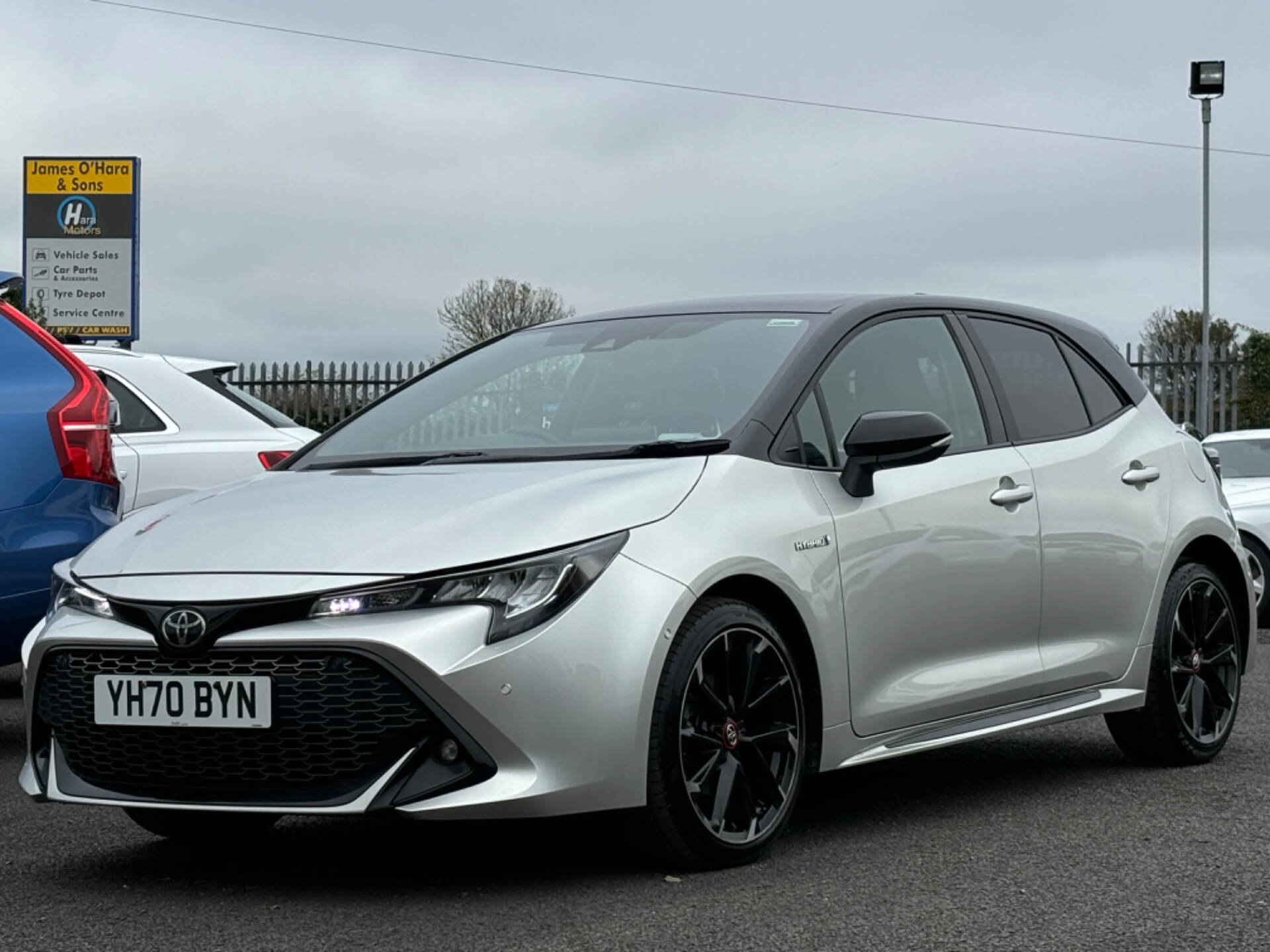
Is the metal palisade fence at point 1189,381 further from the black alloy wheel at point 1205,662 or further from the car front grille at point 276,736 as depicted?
the car front grille at point 276,736

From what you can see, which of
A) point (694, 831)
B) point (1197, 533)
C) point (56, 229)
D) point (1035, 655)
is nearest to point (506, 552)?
point (694, 831)

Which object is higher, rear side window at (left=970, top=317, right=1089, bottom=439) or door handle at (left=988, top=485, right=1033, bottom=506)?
rear side window at (left=970, top=317, right=1089, bottom=439)

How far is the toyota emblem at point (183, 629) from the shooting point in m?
4.27

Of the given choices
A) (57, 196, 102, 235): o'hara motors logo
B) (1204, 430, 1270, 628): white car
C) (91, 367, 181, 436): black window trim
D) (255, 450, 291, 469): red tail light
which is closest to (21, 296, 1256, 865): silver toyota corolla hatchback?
(255, 450, 291, 469): red tail light

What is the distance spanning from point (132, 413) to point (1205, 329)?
17.9 m

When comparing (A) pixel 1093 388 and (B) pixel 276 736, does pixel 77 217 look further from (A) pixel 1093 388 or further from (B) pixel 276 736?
(B) pixel 276 736

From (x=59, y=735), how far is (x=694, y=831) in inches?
61.4

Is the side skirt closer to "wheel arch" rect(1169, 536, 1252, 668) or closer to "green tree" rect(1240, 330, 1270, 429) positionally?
"wheel arch" rect(1169, 536, 1252, 668)

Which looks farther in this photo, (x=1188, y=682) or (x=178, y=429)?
(x=178, y=429)

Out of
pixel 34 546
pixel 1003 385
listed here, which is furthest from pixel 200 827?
pixel 1003 385

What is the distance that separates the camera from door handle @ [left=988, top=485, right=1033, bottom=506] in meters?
5.68

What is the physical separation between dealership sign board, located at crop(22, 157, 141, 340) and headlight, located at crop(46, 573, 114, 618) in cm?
1666

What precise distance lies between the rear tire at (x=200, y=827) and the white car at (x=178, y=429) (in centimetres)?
356

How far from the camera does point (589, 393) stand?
549 cm
